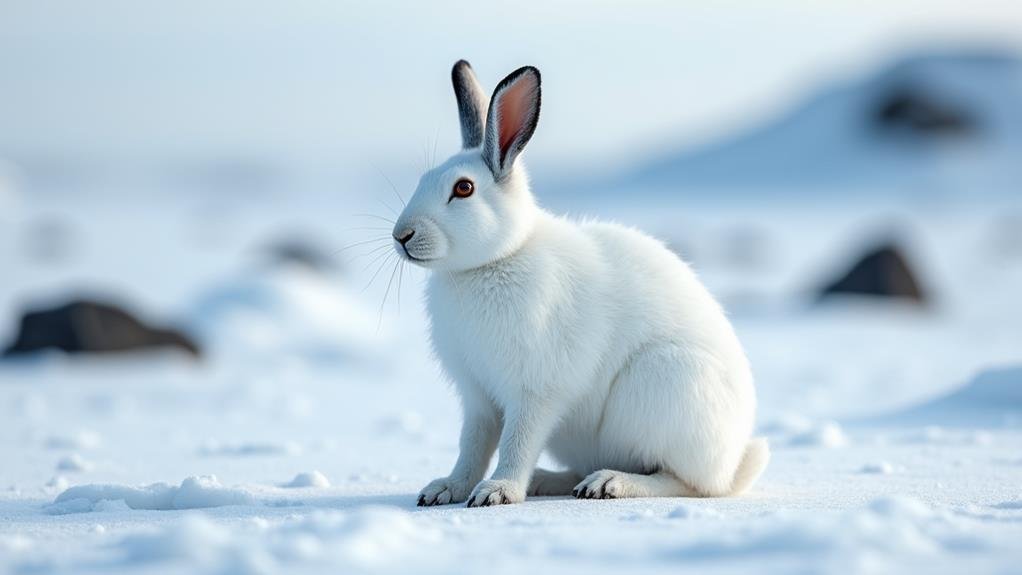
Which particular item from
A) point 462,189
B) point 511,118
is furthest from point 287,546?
point 511,118

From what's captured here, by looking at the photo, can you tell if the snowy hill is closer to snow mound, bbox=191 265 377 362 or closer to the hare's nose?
snow mound, bbox=191 265 377 362

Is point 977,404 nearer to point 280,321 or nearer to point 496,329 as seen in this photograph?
point 496,329

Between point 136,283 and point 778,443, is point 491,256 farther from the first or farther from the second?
point 136,283

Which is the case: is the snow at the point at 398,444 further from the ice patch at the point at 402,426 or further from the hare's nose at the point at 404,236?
the hare's nose at the point at 404,236

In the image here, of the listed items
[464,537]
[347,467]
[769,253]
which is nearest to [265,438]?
[347,467]

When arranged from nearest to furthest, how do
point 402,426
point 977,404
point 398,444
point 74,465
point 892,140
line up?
point 74,465, point 398,444, point 402,426, point 977,404, point 892,140

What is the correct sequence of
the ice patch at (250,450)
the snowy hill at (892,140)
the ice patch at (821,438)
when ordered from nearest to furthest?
the ice patch at (250,450), the ice patch at (821,438), the snowy hill at (892,140)

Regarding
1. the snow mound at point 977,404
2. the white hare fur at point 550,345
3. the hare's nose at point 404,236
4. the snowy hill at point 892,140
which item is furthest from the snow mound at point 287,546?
the snowy hill at point 892,140
